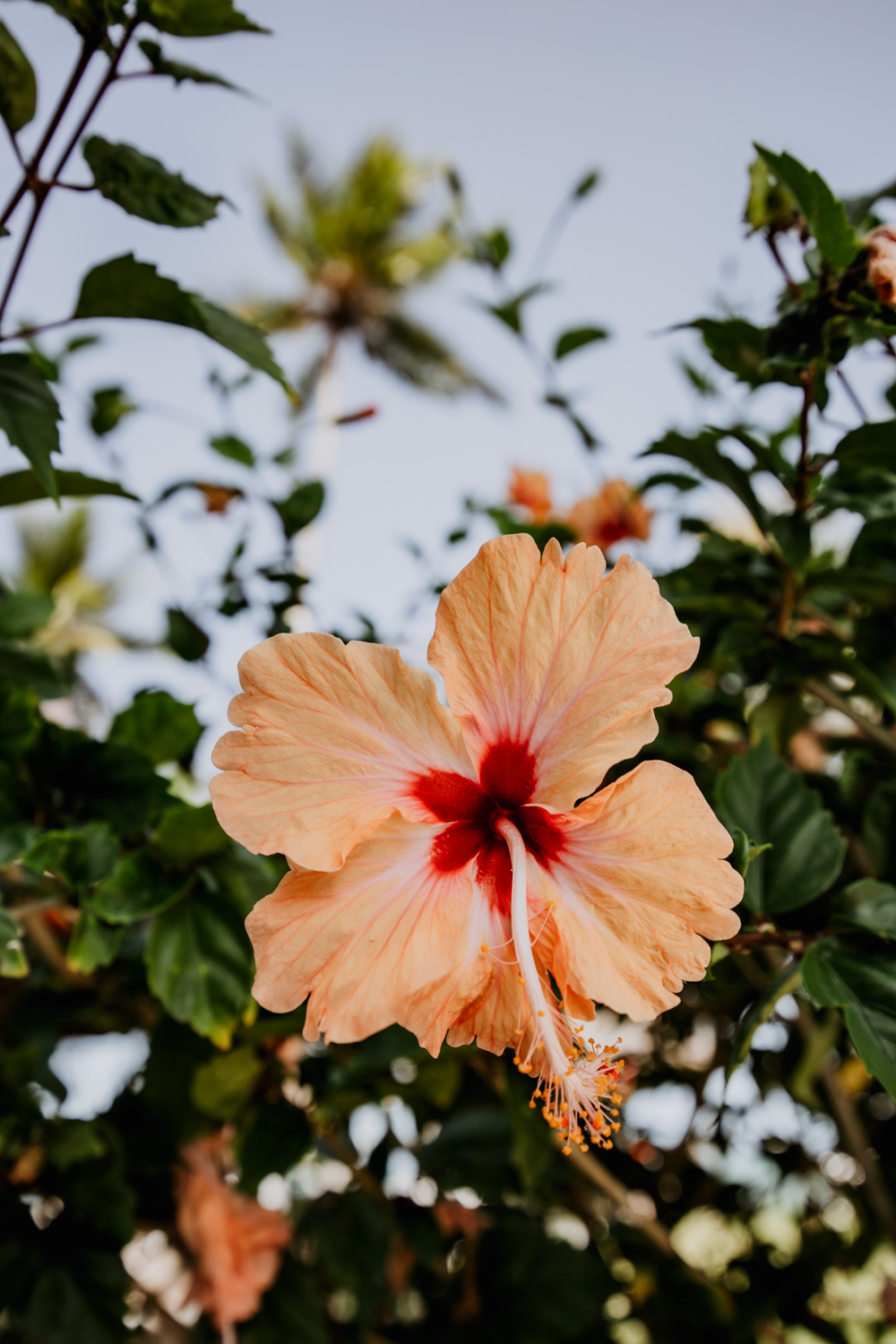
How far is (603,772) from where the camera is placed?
568 mm

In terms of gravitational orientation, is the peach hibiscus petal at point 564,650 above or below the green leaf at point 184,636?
above

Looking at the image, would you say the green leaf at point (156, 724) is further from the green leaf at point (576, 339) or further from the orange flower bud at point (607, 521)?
the orange flower bud at point (607, 521)

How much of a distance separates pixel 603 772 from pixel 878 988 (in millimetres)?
286

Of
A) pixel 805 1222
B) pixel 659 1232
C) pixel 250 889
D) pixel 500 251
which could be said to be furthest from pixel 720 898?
pixel 805 1222

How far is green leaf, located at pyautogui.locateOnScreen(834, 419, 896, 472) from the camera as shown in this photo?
83cm

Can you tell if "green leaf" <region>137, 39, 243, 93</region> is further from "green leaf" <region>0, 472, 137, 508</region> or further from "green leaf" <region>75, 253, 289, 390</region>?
"green leaf" <region>0, 472, 137, 508</region>

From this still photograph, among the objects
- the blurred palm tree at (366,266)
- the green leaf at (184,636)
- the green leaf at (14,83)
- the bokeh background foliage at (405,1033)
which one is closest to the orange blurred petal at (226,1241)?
the bokeh background foliage at (405,1033)

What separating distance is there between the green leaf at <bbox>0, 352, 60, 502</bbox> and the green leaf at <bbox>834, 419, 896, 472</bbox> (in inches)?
28.8

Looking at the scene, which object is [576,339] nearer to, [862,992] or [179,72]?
[179,72]

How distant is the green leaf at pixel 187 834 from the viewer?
0.82m

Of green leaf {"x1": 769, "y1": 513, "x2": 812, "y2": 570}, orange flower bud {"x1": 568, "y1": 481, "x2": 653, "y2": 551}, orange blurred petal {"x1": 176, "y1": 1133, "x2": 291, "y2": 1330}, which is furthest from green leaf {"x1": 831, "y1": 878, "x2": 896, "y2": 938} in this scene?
orange flower bud {"x1": 568, "y1": 481, "x2": 653, "y2": 551}

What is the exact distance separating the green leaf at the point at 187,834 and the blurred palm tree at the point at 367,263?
13680mm

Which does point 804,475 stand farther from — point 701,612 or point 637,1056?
point 637,1056

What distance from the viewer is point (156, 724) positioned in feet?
3.13
